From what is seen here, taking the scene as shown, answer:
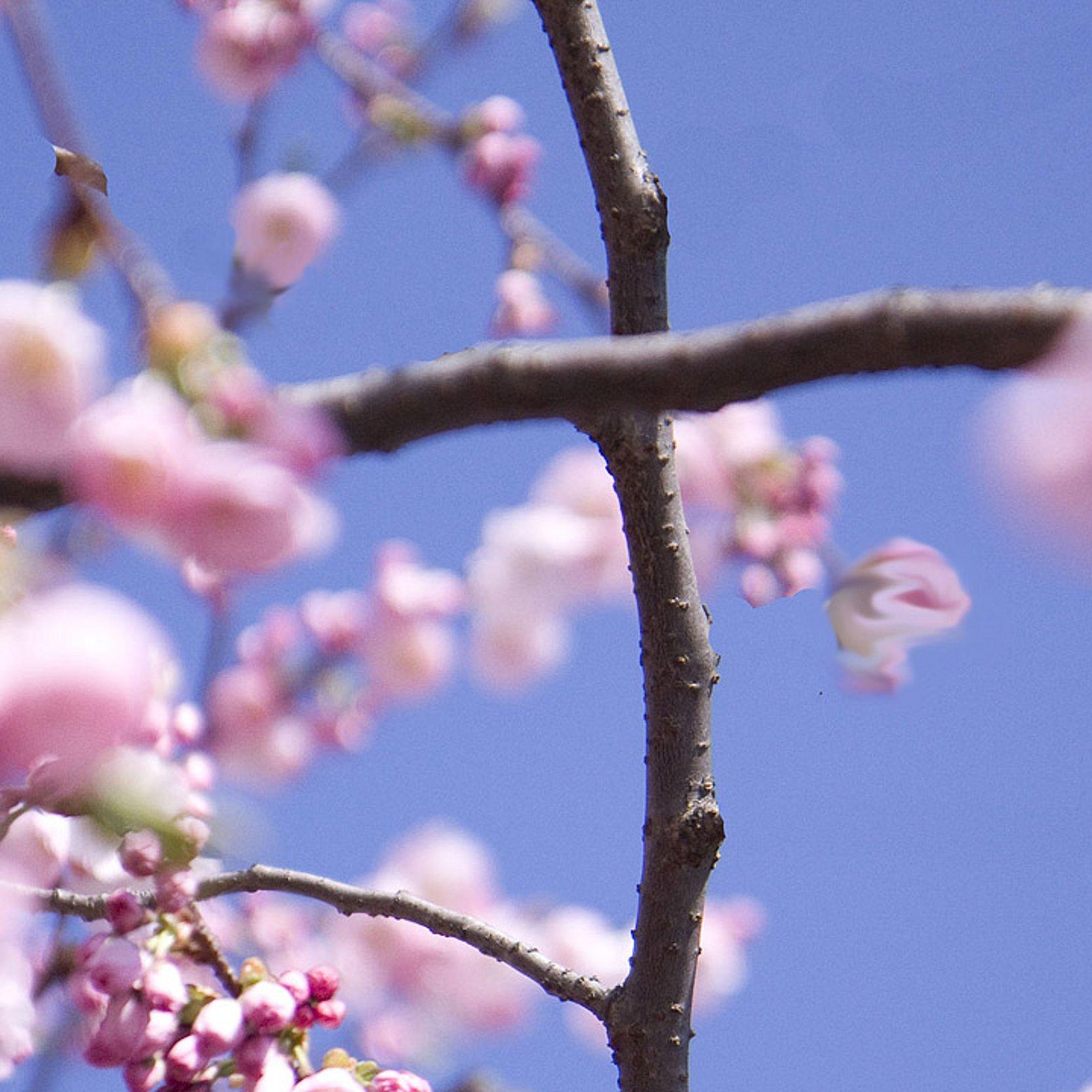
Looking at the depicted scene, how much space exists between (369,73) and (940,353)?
1.72 meters

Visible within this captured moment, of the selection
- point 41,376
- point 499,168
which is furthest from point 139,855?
point 499,168

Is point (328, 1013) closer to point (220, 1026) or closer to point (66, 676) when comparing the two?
point (220, 1026)

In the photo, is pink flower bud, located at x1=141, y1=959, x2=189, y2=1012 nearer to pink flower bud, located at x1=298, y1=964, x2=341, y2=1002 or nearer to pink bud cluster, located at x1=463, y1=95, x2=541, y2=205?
pink flower bud, located at x1=298, y1=964, x2=341, y2=1002

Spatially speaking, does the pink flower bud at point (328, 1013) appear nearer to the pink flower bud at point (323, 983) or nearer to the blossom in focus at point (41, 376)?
the pink flower bud at point (323, 983)

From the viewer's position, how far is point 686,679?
1124 millimetres

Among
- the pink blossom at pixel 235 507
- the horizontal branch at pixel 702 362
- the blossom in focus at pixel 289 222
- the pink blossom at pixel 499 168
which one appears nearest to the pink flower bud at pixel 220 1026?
the pink blossom at pixel 235 507

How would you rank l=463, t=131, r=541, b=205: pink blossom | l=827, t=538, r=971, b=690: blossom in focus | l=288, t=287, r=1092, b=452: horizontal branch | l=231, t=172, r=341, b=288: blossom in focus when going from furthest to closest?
l=463, t=131, r=541, b=205: pink blossom < l=231, t=172, r=341, b=288: blossom in focus < l=827, t=538, r=971, b=690: blossom in focus < l=288, t=287, r=1092, b=452: horizontal branch

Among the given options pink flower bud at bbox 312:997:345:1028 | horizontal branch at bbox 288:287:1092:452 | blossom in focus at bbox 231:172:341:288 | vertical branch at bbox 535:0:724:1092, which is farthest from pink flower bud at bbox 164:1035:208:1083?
blossom in focus at bbox 231:172:341:288

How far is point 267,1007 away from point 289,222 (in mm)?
1235

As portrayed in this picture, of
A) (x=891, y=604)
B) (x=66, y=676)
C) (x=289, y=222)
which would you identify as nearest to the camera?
(x=66, y=676)

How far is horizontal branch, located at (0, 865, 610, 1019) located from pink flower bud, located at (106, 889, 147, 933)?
6.7 inches

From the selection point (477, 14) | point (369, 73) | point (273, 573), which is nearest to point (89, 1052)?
point (273, 573)

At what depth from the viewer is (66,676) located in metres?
0.43

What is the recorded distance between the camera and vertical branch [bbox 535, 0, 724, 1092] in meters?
1.06
